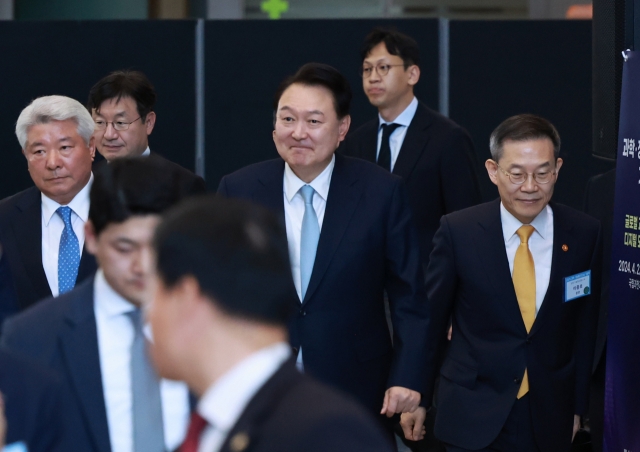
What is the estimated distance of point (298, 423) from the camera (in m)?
1.36

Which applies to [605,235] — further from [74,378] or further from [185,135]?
[185,135]

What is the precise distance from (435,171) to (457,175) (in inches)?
4.8

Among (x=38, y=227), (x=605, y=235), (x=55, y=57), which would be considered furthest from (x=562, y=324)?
(x=55, y=57)

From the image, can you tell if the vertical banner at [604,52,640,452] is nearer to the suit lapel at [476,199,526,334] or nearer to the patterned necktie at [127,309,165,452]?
the suit lapel at [476,199,526,334]

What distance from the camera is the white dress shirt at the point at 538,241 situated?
12.7ft

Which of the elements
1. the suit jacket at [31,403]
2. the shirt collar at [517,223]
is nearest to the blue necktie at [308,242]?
the shirt collar at [517,223]

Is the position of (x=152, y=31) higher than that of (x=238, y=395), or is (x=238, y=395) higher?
(x=152, y=31)

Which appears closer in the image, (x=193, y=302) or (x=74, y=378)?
(x=193, y=302)

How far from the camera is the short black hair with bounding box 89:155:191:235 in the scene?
7.18 feet

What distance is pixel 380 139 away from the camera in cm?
588

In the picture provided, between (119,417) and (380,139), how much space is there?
391 cm

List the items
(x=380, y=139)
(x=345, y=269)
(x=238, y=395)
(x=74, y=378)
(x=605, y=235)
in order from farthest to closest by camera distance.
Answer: (x=380, y=139), (x=605, y=235), (x=345, y=269), (x=74, y=378), (x=238, y=395)

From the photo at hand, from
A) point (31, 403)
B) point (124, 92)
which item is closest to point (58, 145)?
point (124, 92)

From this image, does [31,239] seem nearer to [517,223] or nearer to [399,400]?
[399,400]
